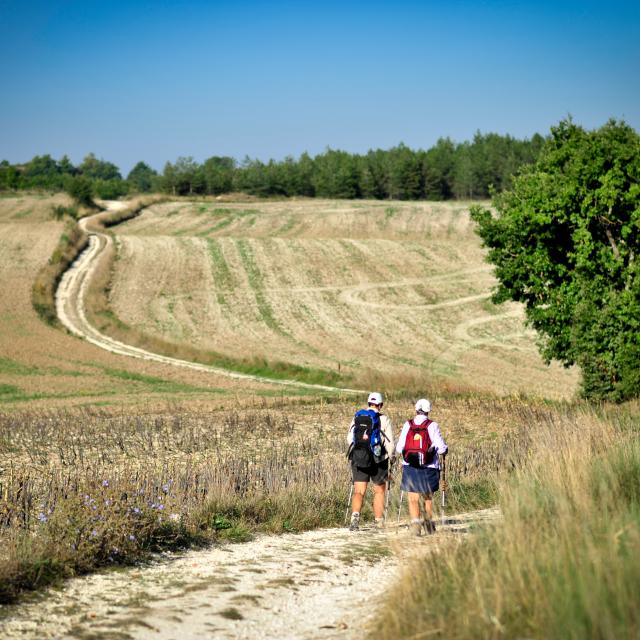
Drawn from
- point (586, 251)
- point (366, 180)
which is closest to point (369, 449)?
point (586, 251)

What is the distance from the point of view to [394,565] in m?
10.5

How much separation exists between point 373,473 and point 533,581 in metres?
6.64

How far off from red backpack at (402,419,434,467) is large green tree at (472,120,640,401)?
58.7 feet

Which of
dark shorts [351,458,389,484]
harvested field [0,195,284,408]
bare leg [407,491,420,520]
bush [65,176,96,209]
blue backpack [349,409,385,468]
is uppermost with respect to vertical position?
bush [65,176,96,209]

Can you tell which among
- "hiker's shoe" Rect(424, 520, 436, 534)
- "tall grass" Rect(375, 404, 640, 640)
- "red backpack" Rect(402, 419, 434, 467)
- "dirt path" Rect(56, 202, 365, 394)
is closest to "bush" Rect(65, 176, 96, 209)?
"dirt path" Rect(56, 202, 365, 394)

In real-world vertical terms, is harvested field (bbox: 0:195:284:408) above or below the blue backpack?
below

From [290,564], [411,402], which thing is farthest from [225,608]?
[411,402]

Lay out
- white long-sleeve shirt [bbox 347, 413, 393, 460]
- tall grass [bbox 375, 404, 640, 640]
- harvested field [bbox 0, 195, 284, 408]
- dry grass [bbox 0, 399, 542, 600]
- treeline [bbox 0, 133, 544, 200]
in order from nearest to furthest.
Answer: tall grass [bbox 375, 404, 640, 640]
dry grass [bbox 0, 399, 542, 600]
white long-sleeve shirt [bbox 347, 413, 393, 460]
harvested field [bbox 0, 195, 284, 408]
treeline [bbox 0, 133, 544, 200]

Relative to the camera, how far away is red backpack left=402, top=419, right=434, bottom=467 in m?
12.4

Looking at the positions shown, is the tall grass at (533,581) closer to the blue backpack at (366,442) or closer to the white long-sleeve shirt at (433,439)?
the white long-sleeve shirt at (433,439)

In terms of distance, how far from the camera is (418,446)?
40.6ft

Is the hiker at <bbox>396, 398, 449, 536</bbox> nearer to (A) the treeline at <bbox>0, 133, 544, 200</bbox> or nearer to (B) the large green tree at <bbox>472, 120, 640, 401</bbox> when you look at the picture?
(B) the large green tree at <bbox>472, 120, 640, 401</bbox>

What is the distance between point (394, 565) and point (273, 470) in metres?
5.36

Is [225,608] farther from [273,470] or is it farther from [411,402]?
[411,402]
